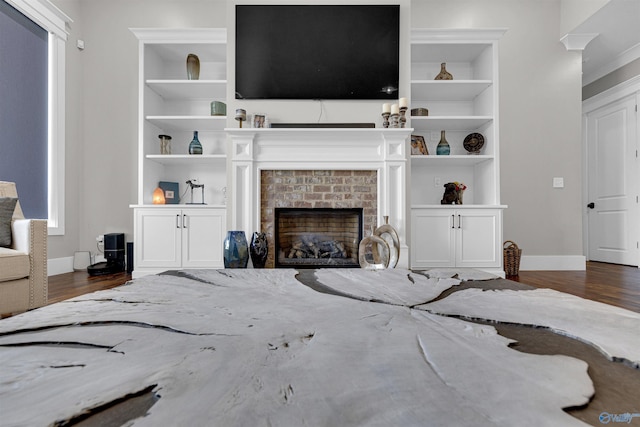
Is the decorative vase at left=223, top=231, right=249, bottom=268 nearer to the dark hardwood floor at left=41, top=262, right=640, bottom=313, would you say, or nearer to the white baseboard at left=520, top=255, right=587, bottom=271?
the dark hardwood floor at left=41, top=262, right=640, bottom=313

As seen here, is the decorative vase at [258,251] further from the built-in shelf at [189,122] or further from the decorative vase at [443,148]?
the decorative vase at [443,148]

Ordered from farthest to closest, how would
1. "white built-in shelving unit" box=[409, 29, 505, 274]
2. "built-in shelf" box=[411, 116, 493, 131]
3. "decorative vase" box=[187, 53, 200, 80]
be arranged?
"decorative vase" box=[187, 53, 200, 80], "built-in shelf" box=[411, 116, 493, 131], "white built-in shelving unit" box=[409, 29, 505, 274]

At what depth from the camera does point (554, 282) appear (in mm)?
2973

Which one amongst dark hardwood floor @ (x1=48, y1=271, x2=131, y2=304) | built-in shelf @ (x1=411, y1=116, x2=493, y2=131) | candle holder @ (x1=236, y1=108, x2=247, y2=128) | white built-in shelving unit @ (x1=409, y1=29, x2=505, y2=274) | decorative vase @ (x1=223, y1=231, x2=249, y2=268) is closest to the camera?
dark hardwood floor @ (x1=48, y1=271, x2=131, y2=304)

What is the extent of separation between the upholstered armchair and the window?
1.64 meters

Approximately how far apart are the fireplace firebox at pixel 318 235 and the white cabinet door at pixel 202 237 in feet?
2.04

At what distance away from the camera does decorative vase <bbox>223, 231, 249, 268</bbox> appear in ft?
8.97

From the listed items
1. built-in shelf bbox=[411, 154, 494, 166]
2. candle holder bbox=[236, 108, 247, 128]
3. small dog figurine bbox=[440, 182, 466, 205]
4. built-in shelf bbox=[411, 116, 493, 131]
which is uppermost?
built-in shelf bbox=[411, 116, 493, 131]

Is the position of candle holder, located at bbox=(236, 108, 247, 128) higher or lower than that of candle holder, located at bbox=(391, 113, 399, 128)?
higher

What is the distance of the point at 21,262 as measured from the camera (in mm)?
1832

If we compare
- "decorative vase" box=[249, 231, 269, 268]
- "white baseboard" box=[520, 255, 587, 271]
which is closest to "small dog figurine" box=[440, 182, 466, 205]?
"white baseboard" box=[520, 255, 587, 271]

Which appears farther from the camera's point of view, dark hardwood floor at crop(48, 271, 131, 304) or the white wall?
the white wall

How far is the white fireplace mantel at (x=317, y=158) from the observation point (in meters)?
3.08

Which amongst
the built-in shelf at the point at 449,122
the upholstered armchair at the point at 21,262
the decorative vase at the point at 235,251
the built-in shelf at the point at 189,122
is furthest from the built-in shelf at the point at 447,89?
the upholstered armchair at the point at 21,262
